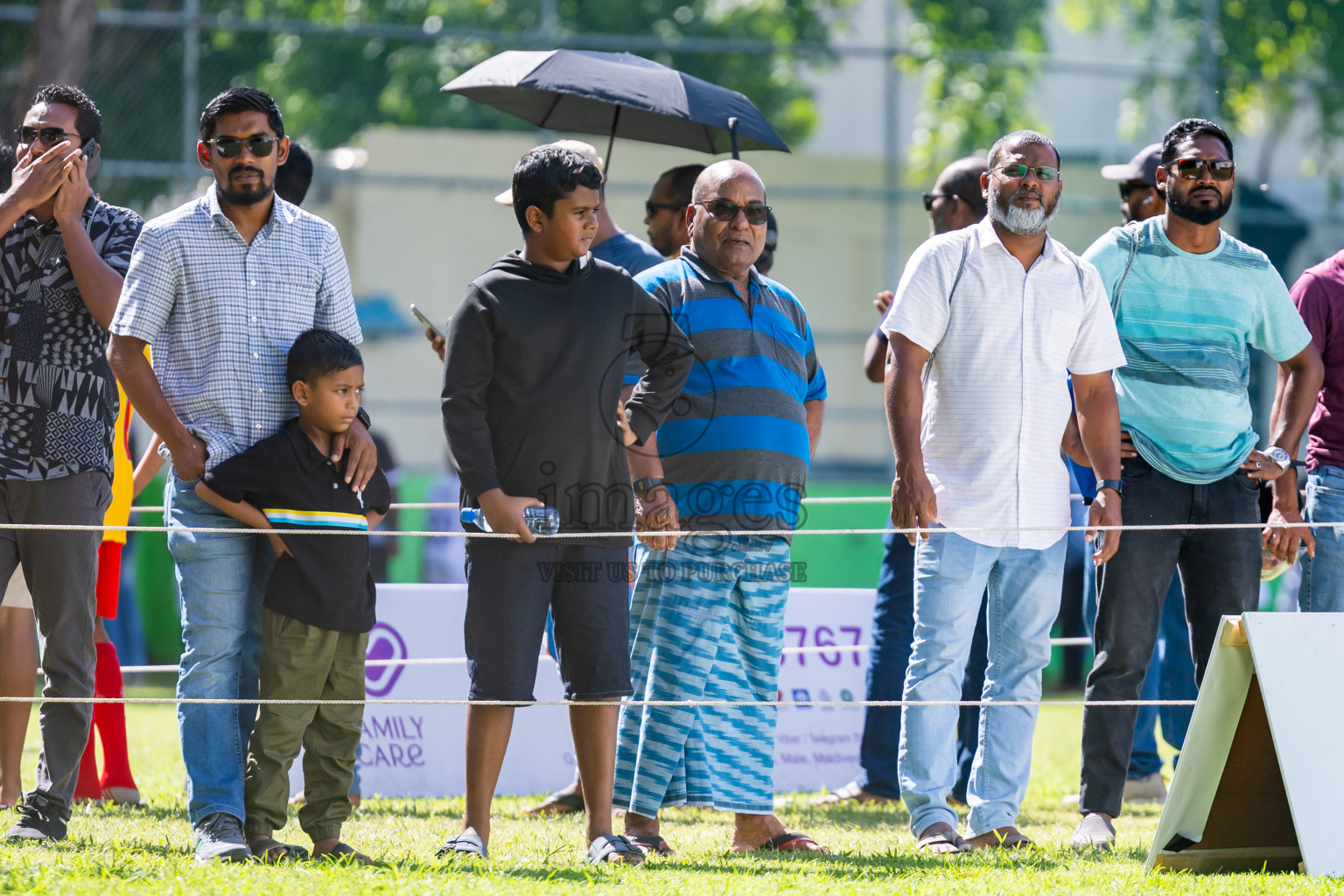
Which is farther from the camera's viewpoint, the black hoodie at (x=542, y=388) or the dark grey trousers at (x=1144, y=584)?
the dark grey trousers at (x=1144, y=584)

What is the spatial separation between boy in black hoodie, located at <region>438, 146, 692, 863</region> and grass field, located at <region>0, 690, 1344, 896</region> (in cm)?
32

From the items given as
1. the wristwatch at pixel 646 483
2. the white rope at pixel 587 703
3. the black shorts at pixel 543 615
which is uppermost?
the wristwatch at pixel 646 483

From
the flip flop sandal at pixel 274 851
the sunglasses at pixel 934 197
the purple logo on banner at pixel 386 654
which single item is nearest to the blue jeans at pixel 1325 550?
the sunglasses at pixel 934 197

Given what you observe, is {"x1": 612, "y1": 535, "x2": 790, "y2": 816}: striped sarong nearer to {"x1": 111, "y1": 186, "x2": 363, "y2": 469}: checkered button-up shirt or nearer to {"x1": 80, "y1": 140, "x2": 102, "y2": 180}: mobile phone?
{"x1": 111, "y1": 186, "x2": 363, "y2": 469}: checkered button-up shirt

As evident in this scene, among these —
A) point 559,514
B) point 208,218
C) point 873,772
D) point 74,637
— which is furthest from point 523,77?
point 873,772

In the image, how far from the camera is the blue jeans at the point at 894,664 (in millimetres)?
6225

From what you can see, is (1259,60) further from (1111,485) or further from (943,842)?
(943,842)

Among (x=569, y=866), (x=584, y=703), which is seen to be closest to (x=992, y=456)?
(x=584, y=703)

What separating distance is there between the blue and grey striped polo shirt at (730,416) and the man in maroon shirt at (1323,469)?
68.0 inches

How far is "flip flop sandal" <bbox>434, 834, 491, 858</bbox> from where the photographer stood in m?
4.50

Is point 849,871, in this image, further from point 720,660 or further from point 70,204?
point 70,204

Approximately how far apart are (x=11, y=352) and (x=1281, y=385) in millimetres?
4171

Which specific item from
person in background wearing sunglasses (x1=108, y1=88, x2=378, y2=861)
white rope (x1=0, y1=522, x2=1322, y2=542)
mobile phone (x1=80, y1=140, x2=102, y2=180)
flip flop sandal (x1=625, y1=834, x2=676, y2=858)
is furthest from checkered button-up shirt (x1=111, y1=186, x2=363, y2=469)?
flip flop sandal (x1=625, y1=834, x2=676, y2=858)

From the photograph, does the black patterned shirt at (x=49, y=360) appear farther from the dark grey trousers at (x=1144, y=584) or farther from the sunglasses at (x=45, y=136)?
the dark grey trousers at (x=1144, y=584)
